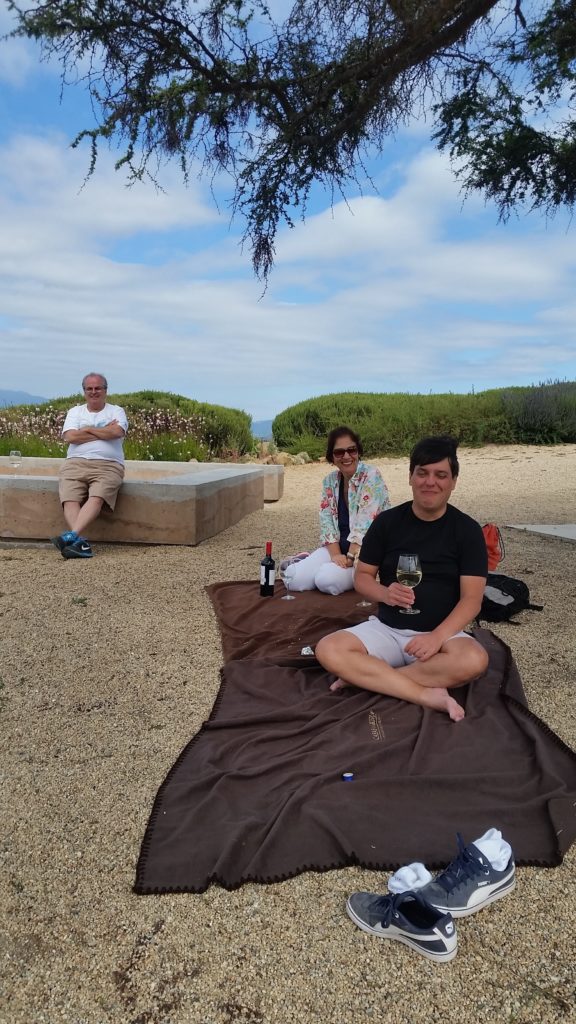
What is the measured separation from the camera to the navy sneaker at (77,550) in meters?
6.39

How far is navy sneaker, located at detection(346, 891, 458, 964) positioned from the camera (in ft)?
6.12

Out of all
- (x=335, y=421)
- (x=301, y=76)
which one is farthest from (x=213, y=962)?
(x=335, y=421)

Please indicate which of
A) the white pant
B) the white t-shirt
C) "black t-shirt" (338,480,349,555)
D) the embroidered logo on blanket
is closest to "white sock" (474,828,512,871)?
the embroidered logo on blanket

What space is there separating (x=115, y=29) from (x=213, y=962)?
5.96 metres

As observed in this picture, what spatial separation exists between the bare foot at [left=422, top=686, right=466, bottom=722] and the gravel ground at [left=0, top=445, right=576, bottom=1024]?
0.43 meters

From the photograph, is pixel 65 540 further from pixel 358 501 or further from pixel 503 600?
pixel 503 600

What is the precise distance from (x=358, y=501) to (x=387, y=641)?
1.82m

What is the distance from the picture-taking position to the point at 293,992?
177 centimetres

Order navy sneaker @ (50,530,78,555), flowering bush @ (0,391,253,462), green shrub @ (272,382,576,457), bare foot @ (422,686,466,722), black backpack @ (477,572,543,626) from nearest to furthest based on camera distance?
bare foot @ (422,686,466,722)
black backpack @ (477,572,543,626)
navy sneaker @ (50,530,78,555)
flowering bush @ (0,391,253,462)
green shrub @ (272,382,576,457)

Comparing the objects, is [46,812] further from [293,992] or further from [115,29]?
[115,29]

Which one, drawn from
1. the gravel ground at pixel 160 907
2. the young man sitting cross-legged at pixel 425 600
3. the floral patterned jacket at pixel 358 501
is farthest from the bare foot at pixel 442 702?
the floral patterned jacket at pixel 358 501

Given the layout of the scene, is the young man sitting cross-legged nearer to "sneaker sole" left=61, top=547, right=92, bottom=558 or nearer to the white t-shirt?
"sneaker sole" left=61, top=547, right=92, bottom=558

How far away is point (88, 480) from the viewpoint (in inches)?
266

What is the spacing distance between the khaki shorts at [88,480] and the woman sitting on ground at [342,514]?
216 centimetres
